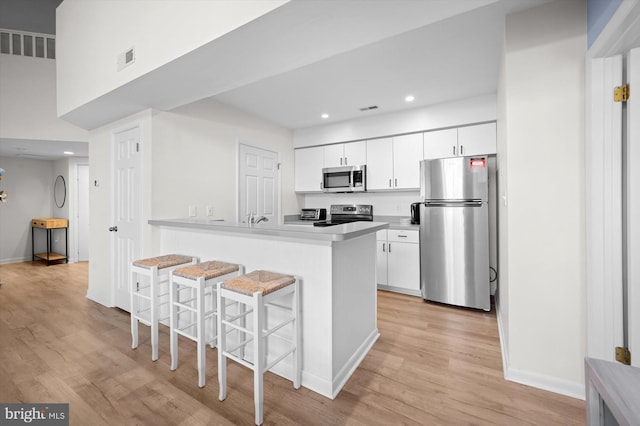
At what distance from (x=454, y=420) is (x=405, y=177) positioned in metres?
2.90

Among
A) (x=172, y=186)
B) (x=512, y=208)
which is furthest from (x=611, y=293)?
(x=172, y=186)

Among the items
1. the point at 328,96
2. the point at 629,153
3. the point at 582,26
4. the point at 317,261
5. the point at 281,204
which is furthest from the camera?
the point at 281,204

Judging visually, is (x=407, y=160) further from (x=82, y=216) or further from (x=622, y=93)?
(x=82, y=216)

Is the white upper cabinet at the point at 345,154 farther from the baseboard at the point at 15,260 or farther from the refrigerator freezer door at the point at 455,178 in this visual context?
the baseboard at the point at 15,260

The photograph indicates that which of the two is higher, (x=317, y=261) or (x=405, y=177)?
(x=405, y=177)

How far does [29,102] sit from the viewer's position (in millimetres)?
4176

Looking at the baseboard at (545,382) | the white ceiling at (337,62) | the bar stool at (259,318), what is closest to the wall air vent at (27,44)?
the white ceiling at (337,62)

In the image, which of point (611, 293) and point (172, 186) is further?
point (172, 186)

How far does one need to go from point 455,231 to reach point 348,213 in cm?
170

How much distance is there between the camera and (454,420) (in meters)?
1.52

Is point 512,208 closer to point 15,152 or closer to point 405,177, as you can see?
point 405,177

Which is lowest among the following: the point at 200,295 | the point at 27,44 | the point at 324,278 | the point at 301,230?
the point at 200,295

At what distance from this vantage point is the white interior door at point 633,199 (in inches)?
55.6

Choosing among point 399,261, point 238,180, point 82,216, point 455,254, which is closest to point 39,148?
point 82,216
